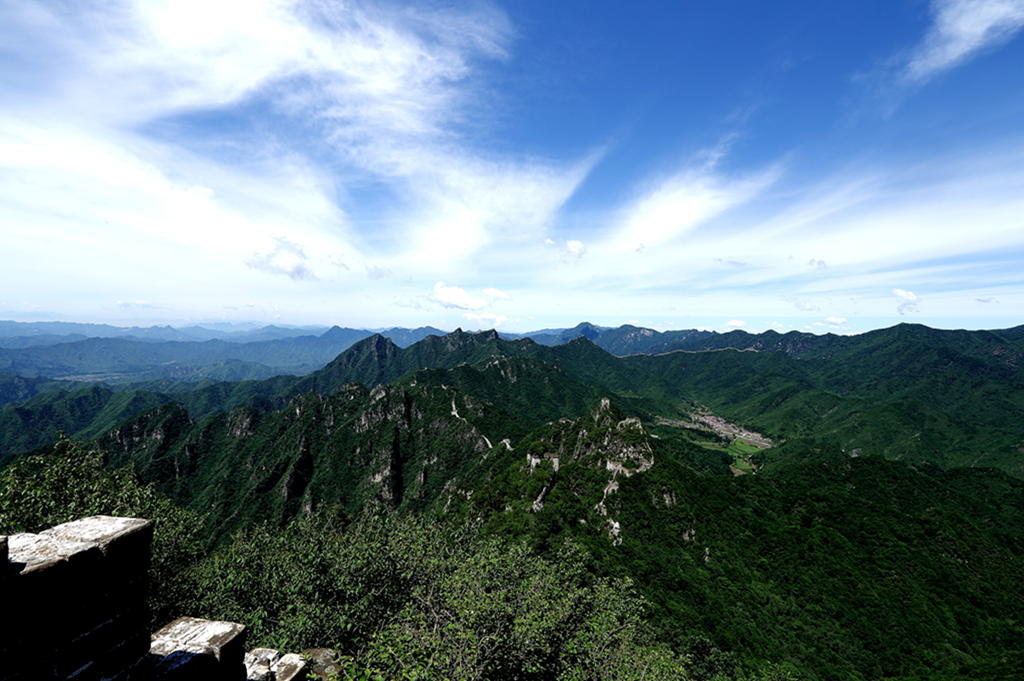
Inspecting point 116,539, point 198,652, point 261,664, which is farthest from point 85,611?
point 261,664

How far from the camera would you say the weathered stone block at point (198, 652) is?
31.7 feet

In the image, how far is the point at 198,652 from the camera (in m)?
10.5

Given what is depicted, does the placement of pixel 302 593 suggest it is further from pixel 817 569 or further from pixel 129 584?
pixel 817 569

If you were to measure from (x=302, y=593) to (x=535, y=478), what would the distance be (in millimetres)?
80032

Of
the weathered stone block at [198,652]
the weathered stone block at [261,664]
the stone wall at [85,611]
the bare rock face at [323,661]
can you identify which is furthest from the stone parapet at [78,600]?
the bare rock face at [323,661]

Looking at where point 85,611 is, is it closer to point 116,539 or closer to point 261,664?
point 116,539

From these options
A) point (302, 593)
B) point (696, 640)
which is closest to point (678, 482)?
point (696, 640)

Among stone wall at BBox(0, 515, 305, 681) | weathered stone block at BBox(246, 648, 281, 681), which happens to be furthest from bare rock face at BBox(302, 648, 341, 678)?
stone wall at BBox(0, 515, 305, 681)

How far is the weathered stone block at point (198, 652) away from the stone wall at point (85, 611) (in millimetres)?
26

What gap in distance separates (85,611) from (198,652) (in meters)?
3.67

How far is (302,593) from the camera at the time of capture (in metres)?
30.0

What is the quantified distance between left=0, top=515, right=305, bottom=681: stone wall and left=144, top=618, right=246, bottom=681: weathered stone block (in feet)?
0.09

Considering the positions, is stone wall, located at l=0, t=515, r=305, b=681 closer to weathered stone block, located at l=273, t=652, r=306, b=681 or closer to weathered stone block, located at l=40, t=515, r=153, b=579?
weathered stone block, located at l=40, t=515, r=153, b=579

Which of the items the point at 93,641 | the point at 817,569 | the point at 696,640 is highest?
the point at 93,641
